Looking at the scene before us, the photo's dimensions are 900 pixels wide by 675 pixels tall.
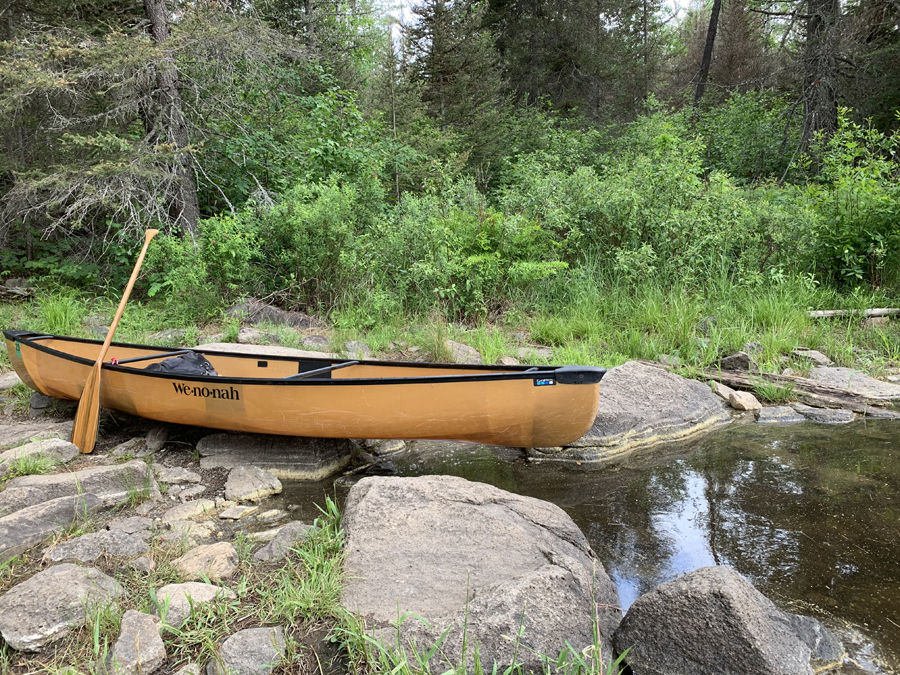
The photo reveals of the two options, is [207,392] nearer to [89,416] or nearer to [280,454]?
[280,454]

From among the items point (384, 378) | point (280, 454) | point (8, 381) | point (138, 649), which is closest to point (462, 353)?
point (280, 454)

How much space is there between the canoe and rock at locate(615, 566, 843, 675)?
4.73 feet

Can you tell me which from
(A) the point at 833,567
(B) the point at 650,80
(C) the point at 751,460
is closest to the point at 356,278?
(C) the point at 751,460

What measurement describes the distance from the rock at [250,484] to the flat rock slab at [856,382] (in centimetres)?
472

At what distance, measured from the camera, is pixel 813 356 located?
566 cm

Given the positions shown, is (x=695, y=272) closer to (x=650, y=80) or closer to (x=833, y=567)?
(x=833, y=567)

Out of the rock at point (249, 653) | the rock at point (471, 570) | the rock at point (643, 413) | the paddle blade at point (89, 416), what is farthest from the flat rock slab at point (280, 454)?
the rock at point (249, 653)

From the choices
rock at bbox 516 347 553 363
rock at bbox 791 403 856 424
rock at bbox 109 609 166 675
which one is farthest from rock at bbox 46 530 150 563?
rock at bbox 791 403 856 424

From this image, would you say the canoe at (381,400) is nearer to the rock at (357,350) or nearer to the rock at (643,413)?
the rock at (643,413)

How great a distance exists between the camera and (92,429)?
398 cm

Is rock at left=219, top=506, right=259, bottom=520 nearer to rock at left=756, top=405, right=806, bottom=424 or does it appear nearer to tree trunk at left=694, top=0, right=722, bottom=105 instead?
rock at left=756, top=405, right=806, bottom=424

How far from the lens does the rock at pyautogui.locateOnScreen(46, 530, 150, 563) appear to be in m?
2.60

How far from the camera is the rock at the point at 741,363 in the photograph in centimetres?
547

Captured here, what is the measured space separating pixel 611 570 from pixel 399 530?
3.47 ft
